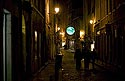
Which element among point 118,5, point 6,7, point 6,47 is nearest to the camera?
point 6,7

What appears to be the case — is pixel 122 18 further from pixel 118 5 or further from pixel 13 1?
pixel 13 1

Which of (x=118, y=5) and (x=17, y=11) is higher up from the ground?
(x=118, y=5)

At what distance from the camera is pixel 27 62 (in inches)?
880

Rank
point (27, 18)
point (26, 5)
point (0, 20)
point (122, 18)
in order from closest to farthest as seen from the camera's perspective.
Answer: point (0, 20) → point (26, 5) → point (27, 18) → point (122, 18)

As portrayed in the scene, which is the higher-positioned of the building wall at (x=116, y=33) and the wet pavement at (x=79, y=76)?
the building wall at (x=116, y=33)

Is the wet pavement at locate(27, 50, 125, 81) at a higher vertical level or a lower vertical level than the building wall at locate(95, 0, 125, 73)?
lower

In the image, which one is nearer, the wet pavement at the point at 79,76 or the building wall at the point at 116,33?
the wet pavement at the point at 79,76

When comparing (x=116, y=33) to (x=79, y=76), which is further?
(x=116, y=33)

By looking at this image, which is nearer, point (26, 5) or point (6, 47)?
point (6, 47)

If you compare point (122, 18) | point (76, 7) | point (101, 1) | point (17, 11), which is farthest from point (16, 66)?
point (76, 7)

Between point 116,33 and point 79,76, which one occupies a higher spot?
point 116,33

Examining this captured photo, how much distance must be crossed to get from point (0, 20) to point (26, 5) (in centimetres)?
746

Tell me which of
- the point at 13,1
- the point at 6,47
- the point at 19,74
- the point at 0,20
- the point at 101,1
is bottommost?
the point at 19,74

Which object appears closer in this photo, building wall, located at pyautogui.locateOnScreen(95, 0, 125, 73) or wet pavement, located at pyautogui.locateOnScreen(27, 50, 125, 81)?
wet pavement, located at pyautogui.locateOnScreen(27, 50, 125, 81)
